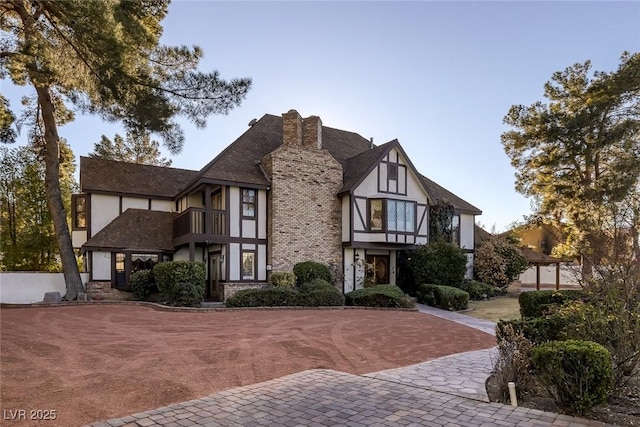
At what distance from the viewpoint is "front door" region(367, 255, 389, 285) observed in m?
21.3

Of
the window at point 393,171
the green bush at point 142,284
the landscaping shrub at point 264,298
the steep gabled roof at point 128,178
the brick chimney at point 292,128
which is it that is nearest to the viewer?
the landscaping shrub at point 264,298

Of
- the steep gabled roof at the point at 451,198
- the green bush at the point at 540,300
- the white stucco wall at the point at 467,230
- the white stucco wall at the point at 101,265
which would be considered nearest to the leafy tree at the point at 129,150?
the white stucco wall at the point at 101,265

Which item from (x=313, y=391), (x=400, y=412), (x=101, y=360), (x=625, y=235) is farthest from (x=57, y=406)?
(x=625, y=235)

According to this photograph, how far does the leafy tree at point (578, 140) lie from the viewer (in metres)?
20.6

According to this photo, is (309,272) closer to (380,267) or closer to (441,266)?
(380,267)

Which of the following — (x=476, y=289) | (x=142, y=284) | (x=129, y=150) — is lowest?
(x=476, y=289)

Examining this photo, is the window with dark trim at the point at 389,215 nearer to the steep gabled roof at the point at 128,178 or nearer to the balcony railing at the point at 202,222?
the balcony railing at the point at 202,222

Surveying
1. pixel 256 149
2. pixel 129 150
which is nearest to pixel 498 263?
pixel 256 149

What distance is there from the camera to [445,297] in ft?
56.6

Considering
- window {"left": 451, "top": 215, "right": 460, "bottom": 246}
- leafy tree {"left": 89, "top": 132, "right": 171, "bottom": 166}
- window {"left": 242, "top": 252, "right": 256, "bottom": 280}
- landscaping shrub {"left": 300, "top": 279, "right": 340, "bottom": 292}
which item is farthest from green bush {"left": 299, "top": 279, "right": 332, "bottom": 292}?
leafy tree {"left": 89, "top": 132, "right": 171, "bottom": 166}

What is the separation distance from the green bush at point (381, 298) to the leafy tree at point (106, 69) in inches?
349

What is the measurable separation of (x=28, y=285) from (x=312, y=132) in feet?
47.4

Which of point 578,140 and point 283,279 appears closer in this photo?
point 283,279

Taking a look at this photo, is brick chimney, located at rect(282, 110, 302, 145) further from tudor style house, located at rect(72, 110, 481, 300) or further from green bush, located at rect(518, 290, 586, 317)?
green bush, located at rect(518, 290, 586, 317)
